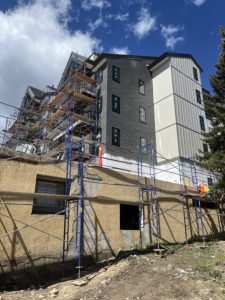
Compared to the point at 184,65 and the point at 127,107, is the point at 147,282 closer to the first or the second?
the point at 127,107

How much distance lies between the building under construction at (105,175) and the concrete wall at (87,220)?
0.11 ft

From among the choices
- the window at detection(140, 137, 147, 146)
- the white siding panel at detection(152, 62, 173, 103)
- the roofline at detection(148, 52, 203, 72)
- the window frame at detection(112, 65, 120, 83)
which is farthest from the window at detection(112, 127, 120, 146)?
the roofline at detection(148, 52, 203, 72)

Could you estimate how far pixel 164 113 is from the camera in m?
24.0

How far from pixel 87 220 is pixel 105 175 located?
2.13 meters

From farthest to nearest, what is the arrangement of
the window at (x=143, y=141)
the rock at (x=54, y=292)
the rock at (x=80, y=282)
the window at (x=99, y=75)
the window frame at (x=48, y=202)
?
1. the window at (x=99, y=75)
2. the window at (x=143, y=141)
3. the window frame at (x=48, y=202)
4. the rock at (x=80, y=282)
5. the rock at (x=54, y=292)

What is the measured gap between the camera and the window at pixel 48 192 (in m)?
10.2

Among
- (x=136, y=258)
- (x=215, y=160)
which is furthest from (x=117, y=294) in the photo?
(x=215, y=160)

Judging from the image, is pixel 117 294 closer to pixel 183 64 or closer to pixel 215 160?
pixel 215 160

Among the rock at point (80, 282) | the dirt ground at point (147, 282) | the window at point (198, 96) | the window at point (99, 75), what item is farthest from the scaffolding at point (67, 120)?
the rock at point (80, 282)

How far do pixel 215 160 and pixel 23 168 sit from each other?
32.1 feet

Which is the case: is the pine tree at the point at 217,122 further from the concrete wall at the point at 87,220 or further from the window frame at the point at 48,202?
the window frame at the point at 48,202

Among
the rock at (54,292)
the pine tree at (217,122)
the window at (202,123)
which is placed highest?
the window at (202,123)

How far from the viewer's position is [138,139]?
22734 mm

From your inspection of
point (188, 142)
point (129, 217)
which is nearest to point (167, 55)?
point (188, 142)
